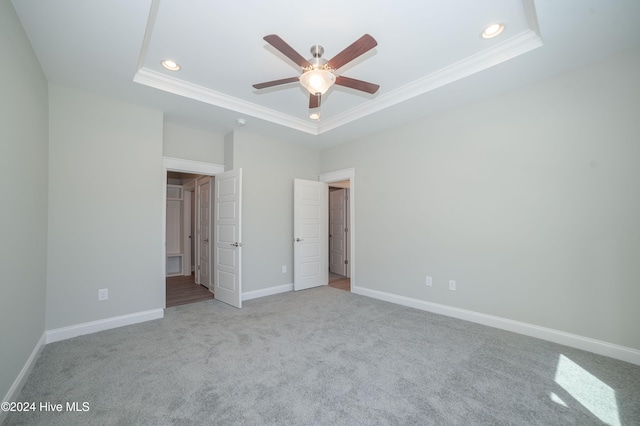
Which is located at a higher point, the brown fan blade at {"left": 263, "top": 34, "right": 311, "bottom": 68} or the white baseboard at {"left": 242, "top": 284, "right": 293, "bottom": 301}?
the brown fan blade at {"left": 263, "top": 34, "right": 311, "bottom": 68}

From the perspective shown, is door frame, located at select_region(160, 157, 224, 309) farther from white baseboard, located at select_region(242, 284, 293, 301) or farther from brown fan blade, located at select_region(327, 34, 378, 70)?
brown fan blade, located at select_region(327, 34, 378, 70)

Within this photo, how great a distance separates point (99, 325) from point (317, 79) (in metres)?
3.64

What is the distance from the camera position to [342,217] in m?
6.57

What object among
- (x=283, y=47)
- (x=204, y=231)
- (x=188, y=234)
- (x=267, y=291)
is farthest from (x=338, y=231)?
(x=283, y=47)

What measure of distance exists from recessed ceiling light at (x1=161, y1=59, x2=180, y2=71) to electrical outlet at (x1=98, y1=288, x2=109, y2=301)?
2.68m

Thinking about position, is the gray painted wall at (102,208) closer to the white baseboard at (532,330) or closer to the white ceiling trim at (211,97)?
the white ceiling trim at (211,97)

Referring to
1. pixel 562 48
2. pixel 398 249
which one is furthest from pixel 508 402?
pixel 562 48

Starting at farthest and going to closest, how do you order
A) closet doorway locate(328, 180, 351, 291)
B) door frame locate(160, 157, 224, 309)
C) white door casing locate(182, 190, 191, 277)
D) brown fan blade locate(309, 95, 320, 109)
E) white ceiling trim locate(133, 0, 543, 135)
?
white door casing locate(182, 190, 191, 277) → closet doorway locate(328, 180, 351, 291) → door frame locate(160, 157, 224, 309) → brown fan blade locate(309, 95, 320, 109) → white ceiling trim locate(133, 0, 543, 135)

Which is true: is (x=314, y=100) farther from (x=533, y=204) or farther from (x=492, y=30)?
(x=533, y=204)

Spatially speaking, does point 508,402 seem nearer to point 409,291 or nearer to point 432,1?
point 409,291

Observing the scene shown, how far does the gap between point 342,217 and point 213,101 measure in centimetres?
398

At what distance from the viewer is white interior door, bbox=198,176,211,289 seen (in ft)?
17.1

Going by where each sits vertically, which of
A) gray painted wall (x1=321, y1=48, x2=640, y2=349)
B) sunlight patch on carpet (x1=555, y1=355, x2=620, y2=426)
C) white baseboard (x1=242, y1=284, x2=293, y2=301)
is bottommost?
white baseboard (x1=242, y1=284, x2=293, y2=301)

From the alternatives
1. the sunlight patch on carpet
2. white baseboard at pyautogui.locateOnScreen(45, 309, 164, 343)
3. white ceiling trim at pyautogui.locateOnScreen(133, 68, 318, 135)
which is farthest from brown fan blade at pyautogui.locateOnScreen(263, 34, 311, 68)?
white baseboard at pyautogui.locateOnScreen(45, 309, 164, 343)
